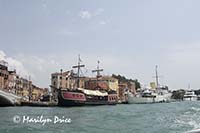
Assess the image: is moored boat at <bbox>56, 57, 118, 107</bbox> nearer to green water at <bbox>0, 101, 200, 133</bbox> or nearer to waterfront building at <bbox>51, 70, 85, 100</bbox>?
waterfront building at <bbox>51, 70, 85, 100</bbox>

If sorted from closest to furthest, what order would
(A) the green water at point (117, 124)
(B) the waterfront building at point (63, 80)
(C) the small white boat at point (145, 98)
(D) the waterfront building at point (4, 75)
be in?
(A) the green water at point (117, 124), (D) the waterfront building at point (4, 75), (C) the small white boat at point (145, 98), (B) the waterfront building at point (63, 80)

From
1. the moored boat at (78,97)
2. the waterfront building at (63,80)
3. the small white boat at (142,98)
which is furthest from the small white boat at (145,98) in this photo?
the moored boat at (78,97)

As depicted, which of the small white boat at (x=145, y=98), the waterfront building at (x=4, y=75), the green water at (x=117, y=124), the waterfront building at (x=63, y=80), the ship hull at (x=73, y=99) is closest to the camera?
the green water at (x=117, y=124)

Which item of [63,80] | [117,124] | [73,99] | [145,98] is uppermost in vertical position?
[63,80]

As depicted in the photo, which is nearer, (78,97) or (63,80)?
(78,97)

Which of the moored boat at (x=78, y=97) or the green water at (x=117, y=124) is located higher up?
the moored boat at (x=78, y=97)

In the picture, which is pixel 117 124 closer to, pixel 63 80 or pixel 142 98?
pixel 142 98

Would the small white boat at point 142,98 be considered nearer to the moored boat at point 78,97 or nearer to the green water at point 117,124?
the moored boat at point 78,97

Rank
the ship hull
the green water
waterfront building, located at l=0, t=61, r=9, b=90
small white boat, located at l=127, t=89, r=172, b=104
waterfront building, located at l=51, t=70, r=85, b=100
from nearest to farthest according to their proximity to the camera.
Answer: the green water → the ship hull → waterfront building, located at l=0, t=61, r=9, b=90 → small white boat, located at l=127, t=89, r=172, b=104 → waterfront building, located at l=51, t=70, r=85, b=100

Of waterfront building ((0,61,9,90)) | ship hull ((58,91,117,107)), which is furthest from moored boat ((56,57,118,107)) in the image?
waterfront building ((0,61,9,90))

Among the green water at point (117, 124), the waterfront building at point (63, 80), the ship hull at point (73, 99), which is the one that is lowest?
the green water at point (117, 124)

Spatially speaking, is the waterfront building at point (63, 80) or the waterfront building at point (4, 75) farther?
the waterfront building at point (63, 80)

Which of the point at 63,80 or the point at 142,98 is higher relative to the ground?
the point at 63,80

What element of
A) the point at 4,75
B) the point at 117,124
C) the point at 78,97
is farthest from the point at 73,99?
the point at 117,124
